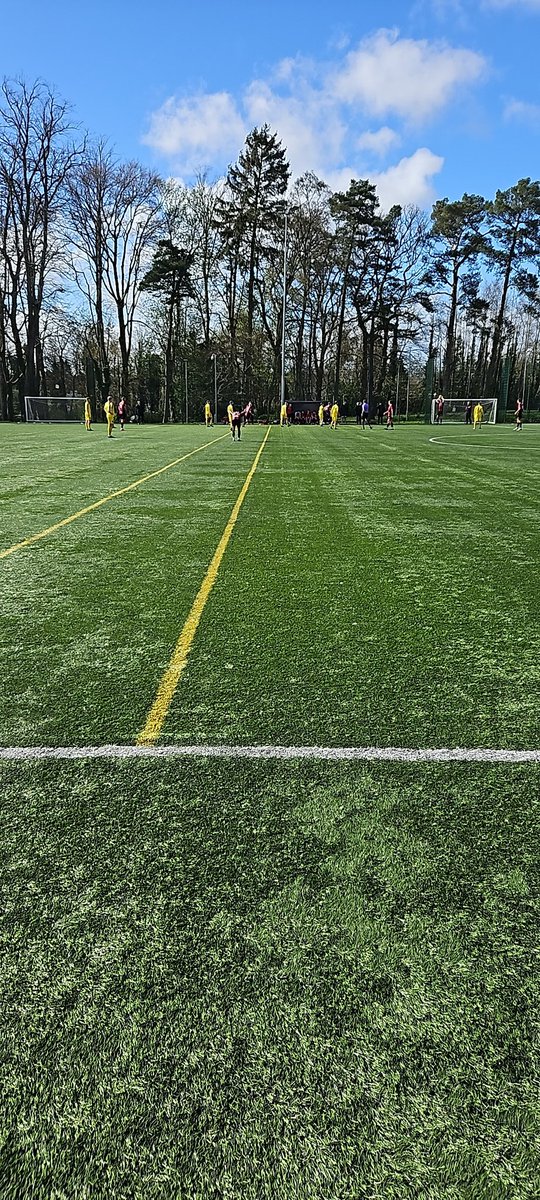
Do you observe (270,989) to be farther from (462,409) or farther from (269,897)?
(462,409)

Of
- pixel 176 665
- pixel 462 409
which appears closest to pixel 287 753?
pixel 176 665

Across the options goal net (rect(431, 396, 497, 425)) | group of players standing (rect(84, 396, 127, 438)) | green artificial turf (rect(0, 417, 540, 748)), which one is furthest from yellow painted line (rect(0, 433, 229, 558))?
goal net (rect(431, 396, 497, 425))

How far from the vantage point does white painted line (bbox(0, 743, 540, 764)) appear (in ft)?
11.7

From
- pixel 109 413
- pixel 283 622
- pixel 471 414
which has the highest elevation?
pixel 471 414

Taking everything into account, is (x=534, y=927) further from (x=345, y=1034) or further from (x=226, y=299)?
(x=226, y=299)

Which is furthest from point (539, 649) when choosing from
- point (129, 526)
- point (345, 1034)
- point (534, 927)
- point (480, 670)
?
point (129, 526)

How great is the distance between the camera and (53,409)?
155 feet

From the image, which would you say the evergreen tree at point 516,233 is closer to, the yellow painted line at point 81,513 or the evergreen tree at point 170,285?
the evergreen tree at point 170,285

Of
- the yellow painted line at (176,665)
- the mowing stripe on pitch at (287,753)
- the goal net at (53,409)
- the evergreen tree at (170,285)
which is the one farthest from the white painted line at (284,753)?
the evergreen tree at (170,285)

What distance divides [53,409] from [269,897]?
48.9 m

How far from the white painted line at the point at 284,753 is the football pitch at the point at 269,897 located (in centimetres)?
2

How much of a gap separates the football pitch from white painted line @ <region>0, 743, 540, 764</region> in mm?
18

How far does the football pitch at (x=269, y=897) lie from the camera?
1.74 m

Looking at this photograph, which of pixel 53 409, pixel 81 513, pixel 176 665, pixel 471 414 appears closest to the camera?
pixel 176 665
